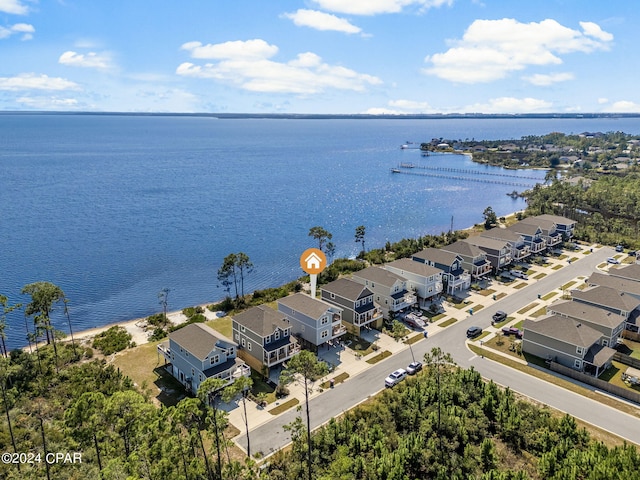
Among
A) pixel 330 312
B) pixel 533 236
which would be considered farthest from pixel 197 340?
pixel 533 236

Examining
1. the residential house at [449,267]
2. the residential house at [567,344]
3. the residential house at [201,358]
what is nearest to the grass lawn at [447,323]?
the residential house at [449,267]

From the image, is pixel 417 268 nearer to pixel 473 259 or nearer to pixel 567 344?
pixel 473 259

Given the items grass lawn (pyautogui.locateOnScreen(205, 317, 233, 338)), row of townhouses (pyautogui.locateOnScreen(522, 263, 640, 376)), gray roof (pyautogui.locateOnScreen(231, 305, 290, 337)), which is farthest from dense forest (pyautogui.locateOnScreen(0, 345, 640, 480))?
grass lawn (pyautogui.locateOnScreen(205, 317, 233, 338))

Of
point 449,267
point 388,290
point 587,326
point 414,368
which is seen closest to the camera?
point 414,368

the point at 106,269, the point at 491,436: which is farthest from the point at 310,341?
the point at 106,269

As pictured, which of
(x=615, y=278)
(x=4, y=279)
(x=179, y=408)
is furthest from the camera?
(x=4, y=279)

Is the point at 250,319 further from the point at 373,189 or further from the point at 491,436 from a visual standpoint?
the point at 373,189
